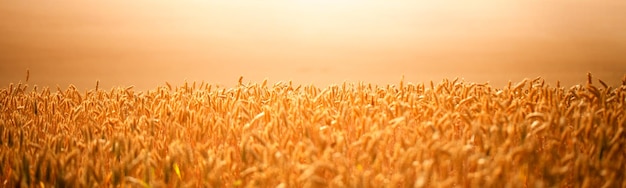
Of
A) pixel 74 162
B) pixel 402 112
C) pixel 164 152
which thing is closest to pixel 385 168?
pixel 402 112

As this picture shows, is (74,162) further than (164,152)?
No

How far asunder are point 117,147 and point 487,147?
5.88 ft

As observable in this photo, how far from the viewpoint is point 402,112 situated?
140 inches

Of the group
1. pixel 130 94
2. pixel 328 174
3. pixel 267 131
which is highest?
pixel 130 94

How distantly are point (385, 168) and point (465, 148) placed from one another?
53 centimetres

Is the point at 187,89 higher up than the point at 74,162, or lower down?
higher up

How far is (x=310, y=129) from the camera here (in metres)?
3.18

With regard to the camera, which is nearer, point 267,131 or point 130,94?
point 267,131

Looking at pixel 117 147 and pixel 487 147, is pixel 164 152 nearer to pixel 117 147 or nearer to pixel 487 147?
pixel 117 147

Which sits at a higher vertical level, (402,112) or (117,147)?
(402,112)

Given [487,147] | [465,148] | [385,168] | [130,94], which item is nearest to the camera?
[465,148]

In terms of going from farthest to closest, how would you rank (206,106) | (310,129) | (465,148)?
(206,106) → (310,129) → (465,148)

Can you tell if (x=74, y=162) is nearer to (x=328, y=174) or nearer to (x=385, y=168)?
(x=328, y=174)

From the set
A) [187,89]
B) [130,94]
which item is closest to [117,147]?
[130,94]
